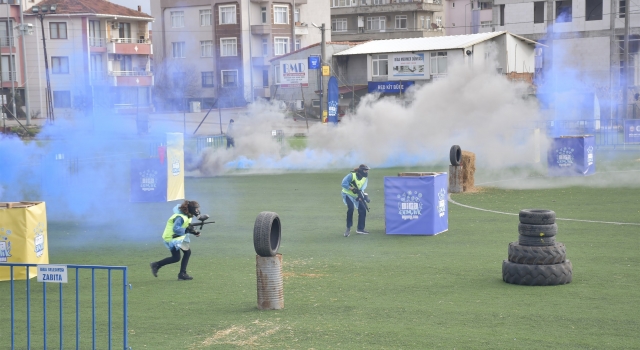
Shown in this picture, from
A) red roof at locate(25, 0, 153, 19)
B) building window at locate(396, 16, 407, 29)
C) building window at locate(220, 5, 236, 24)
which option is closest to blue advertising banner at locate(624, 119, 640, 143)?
building window at locate(220, 5, 236, 24)

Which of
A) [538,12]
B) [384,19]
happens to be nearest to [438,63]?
[538,12]

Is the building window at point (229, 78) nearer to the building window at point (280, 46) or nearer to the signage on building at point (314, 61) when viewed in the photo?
the signage on building at point (314, 61)

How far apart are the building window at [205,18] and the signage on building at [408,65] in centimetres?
2215

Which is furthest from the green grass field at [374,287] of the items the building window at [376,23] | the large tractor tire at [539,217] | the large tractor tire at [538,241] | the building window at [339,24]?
the building window at [339,24]

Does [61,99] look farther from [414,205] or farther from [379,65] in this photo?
[379,65]

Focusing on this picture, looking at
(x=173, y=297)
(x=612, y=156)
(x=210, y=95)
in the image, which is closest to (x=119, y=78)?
(x=210, y=95)

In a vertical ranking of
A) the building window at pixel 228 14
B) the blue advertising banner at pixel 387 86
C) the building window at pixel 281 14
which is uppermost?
the building window at pixel 281 14

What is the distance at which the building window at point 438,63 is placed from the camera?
59719mm

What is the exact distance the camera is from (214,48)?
45.8 meters

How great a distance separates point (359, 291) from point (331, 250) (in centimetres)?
404

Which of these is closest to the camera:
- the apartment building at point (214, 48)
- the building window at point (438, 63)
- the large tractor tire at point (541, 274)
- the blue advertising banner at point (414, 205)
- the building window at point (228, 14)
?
the large tractor tire at point (541, 274)

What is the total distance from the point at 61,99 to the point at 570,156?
21457 millimetres

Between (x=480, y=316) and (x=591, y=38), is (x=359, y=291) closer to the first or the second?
(x=480, y=316)

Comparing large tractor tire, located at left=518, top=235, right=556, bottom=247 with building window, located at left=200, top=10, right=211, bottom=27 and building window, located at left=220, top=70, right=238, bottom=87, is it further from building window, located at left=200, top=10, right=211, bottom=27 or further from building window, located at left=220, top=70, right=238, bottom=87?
building window, located at left=220, top=70, right=238, bottom=87
